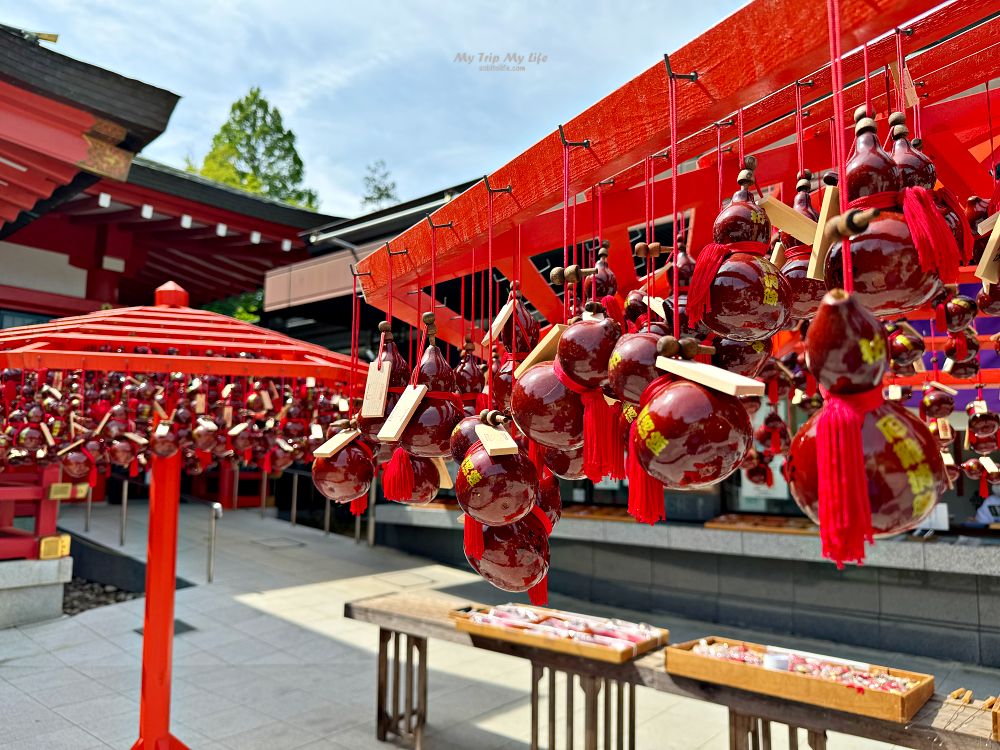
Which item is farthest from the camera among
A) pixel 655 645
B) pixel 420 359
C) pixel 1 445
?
pixel 655 645

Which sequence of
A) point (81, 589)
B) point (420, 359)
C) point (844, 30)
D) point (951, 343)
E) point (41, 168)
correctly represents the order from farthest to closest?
point (81, 589)
point (41, 168)
point (951, 343)
point (420, 359)
point (844, 30)

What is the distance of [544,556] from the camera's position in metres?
1.38

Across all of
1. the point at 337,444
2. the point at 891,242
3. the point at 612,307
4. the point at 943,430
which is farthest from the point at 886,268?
the point at 943,430

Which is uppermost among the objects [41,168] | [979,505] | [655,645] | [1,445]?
[41,168]

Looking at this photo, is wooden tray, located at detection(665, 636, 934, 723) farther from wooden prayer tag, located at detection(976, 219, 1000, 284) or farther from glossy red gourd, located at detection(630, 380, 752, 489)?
glossy red gourd, located at detection(630, 380, 752, 489)

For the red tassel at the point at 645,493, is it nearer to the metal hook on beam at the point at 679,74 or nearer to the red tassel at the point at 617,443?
the red tassel at the point at 617,443

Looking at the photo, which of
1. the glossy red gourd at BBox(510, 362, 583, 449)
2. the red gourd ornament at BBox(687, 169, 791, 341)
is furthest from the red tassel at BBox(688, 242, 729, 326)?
the glossy red gourd at BBox(510, 362, 583, 449)

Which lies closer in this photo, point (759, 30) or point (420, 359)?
point (759, 30)

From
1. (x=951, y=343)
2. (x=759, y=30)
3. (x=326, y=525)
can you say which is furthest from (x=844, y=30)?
(x=326, y=525)

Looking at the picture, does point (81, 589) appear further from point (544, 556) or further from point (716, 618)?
point (544, 556)

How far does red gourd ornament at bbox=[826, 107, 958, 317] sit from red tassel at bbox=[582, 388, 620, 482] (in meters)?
0.43

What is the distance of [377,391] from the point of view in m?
1.71

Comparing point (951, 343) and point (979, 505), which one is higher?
point (951, 343)

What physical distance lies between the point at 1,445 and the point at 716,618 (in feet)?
23.7
